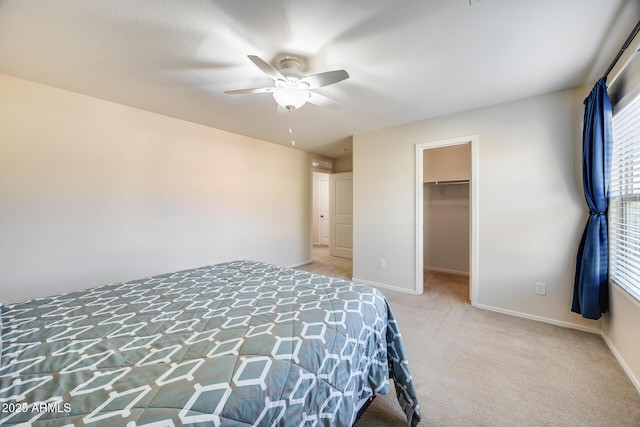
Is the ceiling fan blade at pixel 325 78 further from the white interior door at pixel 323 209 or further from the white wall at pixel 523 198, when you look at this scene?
the white interior door at pixel 323 209

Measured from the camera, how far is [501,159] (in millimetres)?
2730

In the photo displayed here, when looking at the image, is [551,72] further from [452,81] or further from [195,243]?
[195,243]

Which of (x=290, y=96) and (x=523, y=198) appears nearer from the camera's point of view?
(x=290, y=96)

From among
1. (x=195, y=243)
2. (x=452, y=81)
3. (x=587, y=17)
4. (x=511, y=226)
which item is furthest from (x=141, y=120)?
(x=511, y=226)

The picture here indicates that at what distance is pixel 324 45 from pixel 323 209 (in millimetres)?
5724

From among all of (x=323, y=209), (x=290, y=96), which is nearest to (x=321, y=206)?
(x=323, y=209)

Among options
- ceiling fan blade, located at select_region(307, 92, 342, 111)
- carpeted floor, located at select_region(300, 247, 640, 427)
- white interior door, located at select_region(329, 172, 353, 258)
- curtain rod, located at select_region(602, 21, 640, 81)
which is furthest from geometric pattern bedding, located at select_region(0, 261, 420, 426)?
white interior door, located at select_region(329, 172, 353, 258)

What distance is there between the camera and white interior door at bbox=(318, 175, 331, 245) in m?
7.31

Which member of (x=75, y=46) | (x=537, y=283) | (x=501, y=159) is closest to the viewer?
(x=75, y=46)

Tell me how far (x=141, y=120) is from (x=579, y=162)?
15.7 feet

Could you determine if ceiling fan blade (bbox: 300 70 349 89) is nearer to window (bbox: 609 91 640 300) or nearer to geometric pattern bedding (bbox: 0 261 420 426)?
geometric pattern bedding (bbox: 0 261 420 426)

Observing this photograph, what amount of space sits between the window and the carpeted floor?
2.13 feet

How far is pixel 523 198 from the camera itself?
2607 mm

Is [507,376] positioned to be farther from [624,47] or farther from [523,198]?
[624,47]
